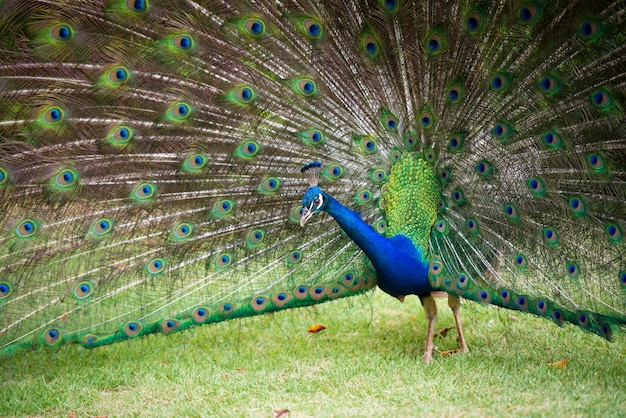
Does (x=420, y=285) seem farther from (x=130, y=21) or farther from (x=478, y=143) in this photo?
(x=130, y=21)

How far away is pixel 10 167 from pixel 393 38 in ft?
7.69

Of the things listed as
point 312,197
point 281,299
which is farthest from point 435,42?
point 281,299

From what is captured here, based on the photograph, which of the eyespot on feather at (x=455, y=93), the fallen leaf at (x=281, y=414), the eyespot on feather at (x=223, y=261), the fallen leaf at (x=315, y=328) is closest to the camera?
the fallen leaf at (x=281, y=414)

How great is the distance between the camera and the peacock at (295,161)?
12.6ft

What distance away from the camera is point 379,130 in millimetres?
4340

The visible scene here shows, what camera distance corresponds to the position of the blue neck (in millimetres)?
4043

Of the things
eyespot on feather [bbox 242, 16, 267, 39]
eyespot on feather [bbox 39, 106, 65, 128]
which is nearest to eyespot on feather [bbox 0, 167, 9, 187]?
eyespot on feather [bbox 39, 106, 65, 128]

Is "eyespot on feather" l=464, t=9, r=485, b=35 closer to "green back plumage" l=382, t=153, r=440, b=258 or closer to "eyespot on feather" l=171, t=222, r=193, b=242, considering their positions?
"green back plumage" l=382, t=153, r=440, b=258

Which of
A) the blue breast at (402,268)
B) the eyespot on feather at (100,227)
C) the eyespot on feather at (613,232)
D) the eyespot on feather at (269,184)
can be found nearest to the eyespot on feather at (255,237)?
the eyespot on feather at (269,184)

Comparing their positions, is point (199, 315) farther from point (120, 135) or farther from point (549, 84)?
point (549, 84)

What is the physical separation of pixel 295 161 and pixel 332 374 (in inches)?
53.0

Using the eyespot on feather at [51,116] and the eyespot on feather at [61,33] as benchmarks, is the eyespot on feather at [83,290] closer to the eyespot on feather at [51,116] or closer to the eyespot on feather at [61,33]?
the eyespot on feather at [51,116]

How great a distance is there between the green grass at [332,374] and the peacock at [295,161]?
1.19 ft

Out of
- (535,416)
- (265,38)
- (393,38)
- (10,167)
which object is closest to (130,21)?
(265,38)
